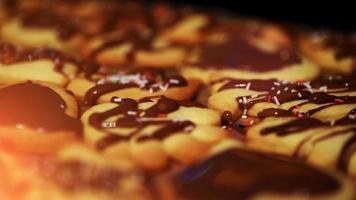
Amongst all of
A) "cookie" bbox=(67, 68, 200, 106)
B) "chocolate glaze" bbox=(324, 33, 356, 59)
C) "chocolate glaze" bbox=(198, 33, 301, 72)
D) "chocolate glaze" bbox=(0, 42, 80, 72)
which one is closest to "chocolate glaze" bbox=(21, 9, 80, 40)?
"chocolate glaze" bbox=(0, 42, 80, 72)

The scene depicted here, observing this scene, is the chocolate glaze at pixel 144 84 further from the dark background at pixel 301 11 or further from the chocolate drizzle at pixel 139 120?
the dark background at pixel 301 11

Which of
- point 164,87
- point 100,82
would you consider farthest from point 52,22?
point 164,87

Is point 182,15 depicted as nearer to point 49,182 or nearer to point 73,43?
point 73,43

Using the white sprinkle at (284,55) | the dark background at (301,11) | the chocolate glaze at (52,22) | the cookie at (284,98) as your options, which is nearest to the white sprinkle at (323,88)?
the cookie at (284,98)

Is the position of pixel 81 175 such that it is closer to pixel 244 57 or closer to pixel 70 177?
pixel 70 177

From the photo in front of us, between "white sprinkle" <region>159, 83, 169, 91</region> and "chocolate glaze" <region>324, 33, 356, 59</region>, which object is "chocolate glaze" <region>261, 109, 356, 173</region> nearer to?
"white sprinkle" <region>159, 83, 169, 91</region>
